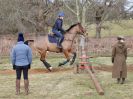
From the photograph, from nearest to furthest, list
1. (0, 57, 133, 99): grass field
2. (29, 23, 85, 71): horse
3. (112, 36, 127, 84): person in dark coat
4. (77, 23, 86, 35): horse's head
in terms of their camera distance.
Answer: (0, 57, 133, 99): grass field
(112, 36, 127, 84): person in dark coat
(77, 23, 86, 35): horse's head
(29, 23, 85, 71): horse

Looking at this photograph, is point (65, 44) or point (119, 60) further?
point (65, 44)

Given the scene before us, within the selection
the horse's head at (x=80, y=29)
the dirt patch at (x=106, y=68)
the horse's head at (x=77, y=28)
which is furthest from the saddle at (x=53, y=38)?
the dirt patch at (x=106, y=68)

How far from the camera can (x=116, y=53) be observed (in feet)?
46.3

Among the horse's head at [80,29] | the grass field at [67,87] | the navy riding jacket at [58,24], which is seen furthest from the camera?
the horse's head at [80,29]

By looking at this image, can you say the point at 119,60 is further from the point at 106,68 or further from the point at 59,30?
the point at 106,68

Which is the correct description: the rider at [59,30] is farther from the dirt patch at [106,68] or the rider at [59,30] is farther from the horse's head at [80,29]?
the dirt patch at [106,68]

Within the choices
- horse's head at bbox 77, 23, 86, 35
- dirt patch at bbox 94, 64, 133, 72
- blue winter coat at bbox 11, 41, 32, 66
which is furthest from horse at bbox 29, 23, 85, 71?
blue winter coat at bbox 11, 41, 32, 66

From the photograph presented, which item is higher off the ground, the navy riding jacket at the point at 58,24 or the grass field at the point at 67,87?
the navy riding jacket at the point at 58,24

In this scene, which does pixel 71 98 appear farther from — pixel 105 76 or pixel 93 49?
pixel 93 49

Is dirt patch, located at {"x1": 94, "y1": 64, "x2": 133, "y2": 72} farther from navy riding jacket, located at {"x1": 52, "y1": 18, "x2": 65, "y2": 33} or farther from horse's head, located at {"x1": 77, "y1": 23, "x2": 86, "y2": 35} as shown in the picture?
navy riding jacket, located at {"x1": 52, "y1": 18, "x2": 65, "y2": 33}

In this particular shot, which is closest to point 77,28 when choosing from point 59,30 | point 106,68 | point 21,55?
point 59,30

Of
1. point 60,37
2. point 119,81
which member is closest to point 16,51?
point 119,81

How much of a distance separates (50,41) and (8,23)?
28.4 meters

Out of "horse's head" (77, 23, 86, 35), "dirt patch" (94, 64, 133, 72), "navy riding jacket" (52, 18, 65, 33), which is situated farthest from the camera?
"dirt patch" (94, 64, 133, 72)
